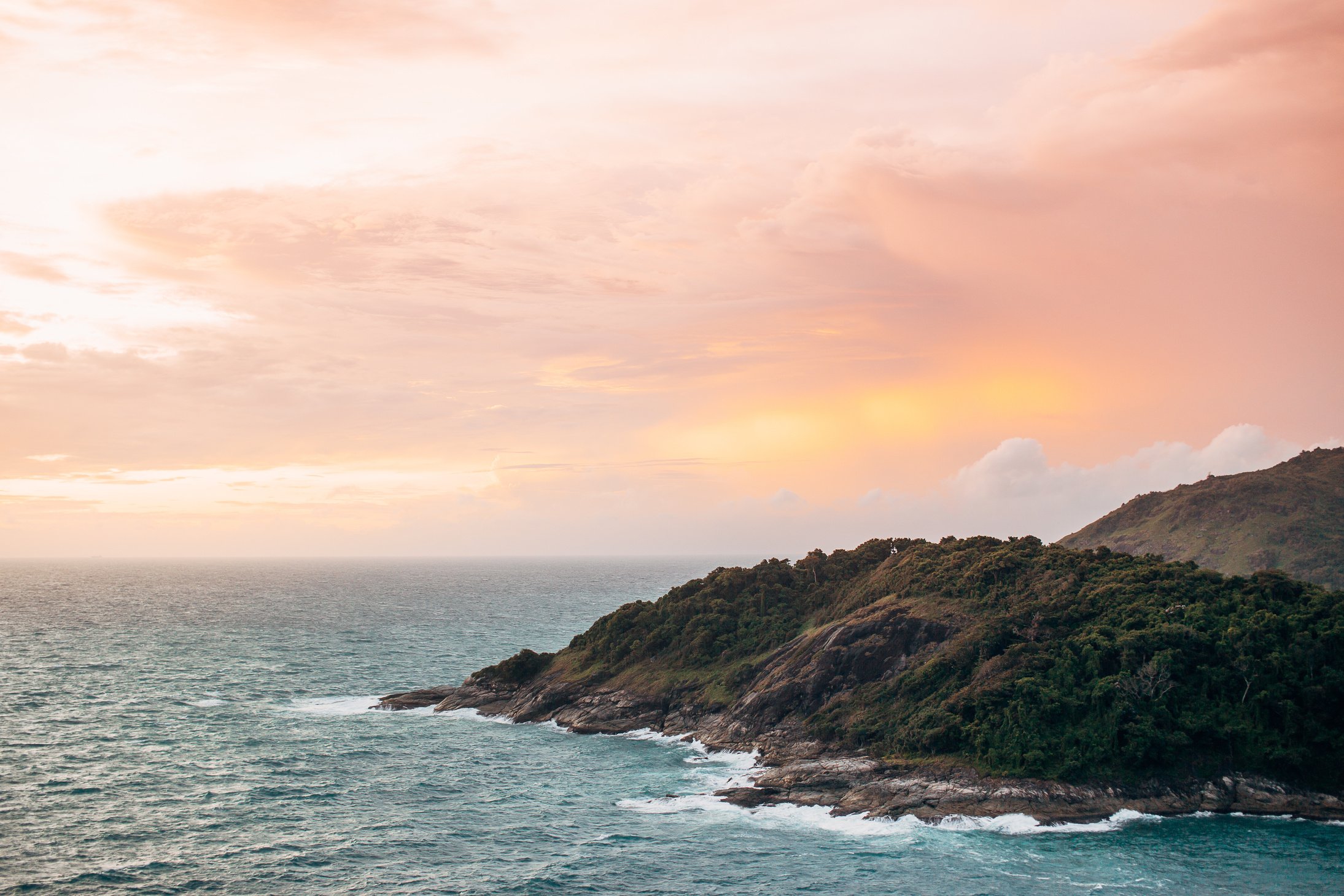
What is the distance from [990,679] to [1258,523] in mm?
125146

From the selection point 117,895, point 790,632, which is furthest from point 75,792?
point 790,632

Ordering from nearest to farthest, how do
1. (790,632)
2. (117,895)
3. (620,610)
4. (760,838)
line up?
(117,895)
(760,838)
(790,632)
(620,610)

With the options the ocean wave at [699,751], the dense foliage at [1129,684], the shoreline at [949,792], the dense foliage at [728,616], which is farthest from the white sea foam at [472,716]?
the dense foliage at [1129,684]

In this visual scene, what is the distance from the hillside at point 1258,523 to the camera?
156875mm

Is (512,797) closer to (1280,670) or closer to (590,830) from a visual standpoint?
(590,830)

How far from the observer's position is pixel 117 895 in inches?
2003

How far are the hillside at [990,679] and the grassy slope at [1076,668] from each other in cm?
17

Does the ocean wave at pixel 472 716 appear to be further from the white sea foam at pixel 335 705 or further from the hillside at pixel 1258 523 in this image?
the hillside at pixel 1258 523

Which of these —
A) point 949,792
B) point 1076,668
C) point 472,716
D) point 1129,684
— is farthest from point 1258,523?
point 472,716

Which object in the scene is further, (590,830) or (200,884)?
(590,830)

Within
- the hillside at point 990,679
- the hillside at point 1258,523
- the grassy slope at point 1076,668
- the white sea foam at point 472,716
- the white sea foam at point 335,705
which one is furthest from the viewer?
the hillside at point 1258,523

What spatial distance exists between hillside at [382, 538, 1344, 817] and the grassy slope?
6.9 inches

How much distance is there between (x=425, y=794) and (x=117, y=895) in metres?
23.8

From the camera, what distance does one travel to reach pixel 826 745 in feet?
255
